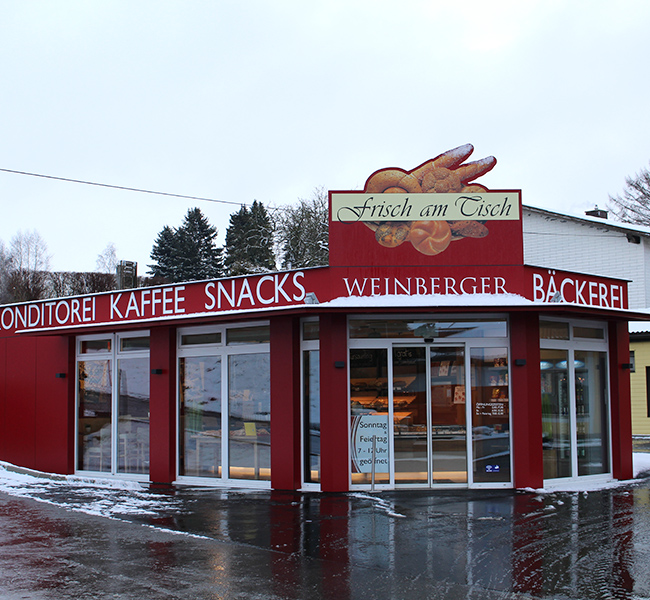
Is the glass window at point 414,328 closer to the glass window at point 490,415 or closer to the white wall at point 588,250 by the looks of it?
the glass window at point 490,415

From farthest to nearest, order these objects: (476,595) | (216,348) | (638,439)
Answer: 1. (638,439)
2. (216,348)
3. (476,595)

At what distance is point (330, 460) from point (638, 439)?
14743 millimetres

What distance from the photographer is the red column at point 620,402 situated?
40.6 ft

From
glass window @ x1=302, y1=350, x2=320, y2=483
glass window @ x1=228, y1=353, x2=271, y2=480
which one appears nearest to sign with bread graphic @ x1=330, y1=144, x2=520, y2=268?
glass window @ x1=302, y1=350, x2=320, y2=483

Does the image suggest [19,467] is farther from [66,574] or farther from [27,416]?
[66,574]

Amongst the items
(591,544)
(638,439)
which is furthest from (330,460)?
(638,439)

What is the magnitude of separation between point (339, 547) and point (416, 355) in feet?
14.6

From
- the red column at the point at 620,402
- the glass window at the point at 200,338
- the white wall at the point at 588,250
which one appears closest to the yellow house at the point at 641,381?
the white wall at the point at 588,250

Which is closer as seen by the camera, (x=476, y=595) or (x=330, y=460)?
(x=476, y=595)

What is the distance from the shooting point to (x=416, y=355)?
11422 millimetres

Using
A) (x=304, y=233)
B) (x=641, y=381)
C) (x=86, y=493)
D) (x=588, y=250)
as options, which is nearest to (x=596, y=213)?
(x=588, y=250)

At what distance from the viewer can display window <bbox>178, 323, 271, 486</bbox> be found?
12141mm

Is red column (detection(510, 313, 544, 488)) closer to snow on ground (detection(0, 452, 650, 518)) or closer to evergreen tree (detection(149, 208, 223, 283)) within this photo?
snow on ground (detection(0, 452, 650, 518))

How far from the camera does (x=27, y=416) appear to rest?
599 inches
